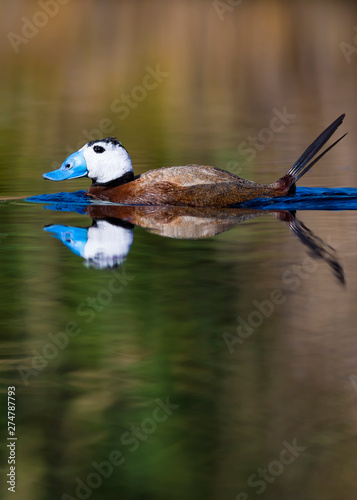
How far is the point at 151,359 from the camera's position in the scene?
15.2 ft

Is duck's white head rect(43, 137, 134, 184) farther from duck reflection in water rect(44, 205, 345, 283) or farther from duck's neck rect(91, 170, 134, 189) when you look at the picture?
duck reflection in water rect(44, 205, 345, 283)

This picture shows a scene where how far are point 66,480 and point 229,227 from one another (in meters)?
5.02

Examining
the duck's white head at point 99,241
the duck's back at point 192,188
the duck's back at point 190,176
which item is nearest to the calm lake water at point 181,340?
the duck's white head at point 99,241

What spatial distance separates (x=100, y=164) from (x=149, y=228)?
1.87 meters

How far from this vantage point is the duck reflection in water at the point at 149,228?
7117mm

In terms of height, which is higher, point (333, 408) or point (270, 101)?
point (270, 101)

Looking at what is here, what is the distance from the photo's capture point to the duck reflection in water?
7.12 metres

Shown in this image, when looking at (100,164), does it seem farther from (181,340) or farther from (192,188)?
(181,340)

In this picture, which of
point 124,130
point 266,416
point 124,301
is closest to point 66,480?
point 266,416

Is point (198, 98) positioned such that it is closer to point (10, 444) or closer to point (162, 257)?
point (162, 257)

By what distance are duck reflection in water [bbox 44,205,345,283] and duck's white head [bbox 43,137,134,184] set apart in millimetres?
473

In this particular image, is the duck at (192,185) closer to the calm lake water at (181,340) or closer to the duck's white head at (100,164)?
the duck's white head at (100,164)

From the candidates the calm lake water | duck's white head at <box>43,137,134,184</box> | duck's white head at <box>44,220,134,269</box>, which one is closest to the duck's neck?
duck's white head at <box>43,137,134,184</box>

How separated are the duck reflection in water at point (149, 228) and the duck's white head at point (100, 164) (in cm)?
47
